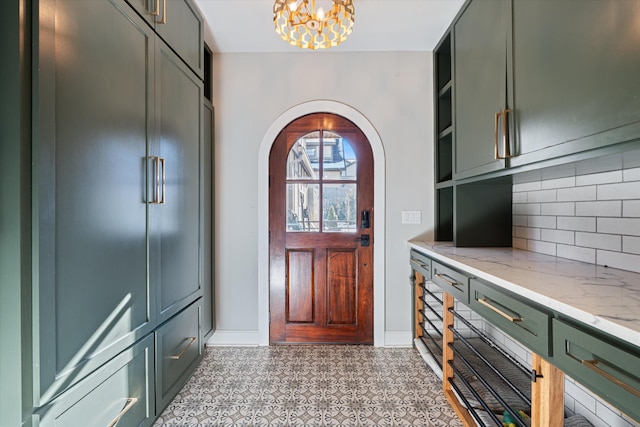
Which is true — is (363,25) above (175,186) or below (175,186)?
above

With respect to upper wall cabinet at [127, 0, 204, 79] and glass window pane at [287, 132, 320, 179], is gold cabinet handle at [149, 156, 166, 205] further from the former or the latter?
glass window pane at [287, 132, 320, 179]

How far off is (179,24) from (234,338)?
235 centimetres

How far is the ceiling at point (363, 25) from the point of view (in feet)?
6.51

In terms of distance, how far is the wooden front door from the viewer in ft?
8.43

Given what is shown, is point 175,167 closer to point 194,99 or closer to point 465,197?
point 194,99

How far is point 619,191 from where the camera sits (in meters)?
1.34

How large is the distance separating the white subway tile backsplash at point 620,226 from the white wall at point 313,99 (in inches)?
48.5

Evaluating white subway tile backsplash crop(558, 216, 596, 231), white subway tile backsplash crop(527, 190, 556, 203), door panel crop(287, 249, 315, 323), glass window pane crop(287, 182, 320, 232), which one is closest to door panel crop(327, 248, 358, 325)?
door panel crop(287, 249, 315, 323)

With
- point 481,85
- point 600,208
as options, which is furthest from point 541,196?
point 481,85

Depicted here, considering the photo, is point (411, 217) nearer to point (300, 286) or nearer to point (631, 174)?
point (300, 286)

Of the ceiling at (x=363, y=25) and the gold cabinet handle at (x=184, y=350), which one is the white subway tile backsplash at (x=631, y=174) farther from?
the gold cabinet handle at (x=184, y=350)

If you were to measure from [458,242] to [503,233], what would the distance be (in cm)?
32

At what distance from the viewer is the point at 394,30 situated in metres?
2.26

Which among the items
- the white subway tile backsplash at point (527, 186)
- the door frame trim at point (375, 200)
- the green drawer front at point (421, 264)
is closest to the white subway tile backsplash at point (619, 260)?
the white subway tile backsplash at point (527, 186)
